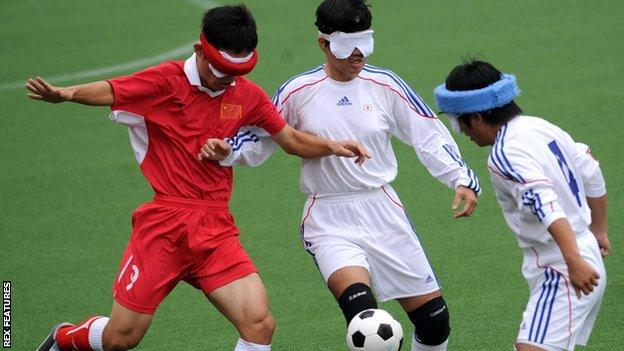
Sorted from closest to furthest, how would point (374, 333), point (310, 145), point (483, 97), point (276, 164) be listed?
1. point (483, 97)
2. point (374, 333)
3. point (310, 145)
4. point (276, 164)

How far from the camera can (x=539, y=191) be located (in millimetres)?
5363

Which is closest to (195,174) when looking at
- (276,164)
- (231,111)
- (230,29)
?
(231,111)

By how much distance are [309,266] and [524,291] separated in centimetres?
168

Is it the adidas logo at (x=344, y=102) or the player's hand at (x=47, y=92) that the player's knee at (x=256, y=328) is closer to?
the adidas logo at (x=344, y=102)

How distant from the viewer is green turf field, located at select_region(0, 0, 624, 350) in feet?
26.5

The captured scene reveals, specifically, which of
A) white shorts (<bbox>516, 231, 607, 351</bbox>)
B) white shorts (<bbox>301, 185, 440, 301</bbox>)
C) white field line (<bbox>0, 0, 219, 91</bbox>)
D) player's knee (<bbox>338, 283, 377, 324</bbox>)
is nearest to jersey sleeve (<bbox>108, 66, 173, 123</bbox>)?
white shorts (<bbox>301, 185, 440, 301</bbox>)

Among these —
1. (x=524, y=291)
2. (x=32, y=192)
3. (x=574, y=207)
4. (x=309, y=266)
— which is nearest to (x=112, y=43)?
(x=32, y=192)

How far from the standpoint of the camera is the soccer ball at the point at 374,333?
6.12 m

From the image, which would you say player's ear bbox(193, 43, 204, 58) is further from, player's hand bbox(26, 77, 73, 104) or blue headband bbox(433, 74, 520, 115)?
blue headband bbox(433, 74, 520, 115)

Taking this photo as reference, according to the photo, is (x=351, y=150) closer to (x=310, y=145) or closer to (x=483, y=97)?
(x=310, y=145)

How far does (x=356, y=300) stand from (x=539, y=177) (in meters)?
1.38

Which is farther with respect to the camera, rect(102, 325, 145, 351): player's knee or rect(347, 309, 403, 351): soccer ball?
rect(102, 325, 145, 351): player's knee

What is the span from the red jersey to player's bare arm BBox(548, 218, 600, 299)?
1836mm

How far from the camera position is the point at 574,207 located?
223 inches
